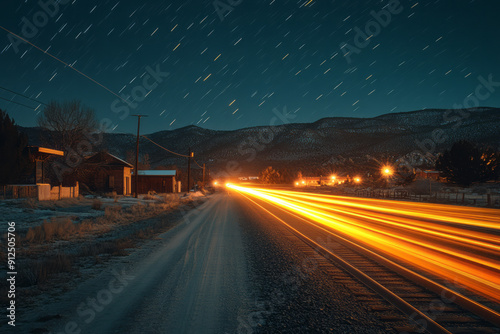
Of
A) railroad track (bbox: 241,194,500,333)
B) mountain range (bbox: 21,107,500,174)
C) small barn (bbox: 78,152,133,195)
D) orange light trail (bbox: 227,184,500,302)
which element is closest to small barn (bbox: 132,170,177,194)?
small barn (bbox: 78,152,133,195)

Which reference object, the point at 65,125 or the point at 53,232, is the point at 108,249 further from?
the point at 65,125

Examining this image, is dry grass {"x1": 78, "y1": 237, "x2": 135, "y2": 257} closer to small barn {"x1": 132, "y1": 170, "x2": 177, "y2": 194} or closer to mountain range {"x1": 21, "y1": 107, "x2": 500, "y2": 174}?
small barn {"x1": 132, "y1": 170, "x2": 177, "y2": 194}

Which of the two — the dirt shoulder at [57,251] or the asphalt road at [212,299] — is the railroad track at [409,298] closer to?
the asphalt road at [212,299]

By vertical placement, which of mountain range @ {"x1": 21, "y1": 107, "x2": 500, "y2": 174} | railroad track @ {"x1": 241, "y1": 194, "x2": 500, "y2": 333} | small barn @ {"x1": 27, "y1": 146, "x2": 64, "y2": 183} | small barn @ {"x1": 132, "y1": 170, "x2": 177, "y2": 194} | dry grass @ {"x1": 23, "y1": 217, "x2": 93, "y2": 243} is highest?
mountain range @ {"x1": 21, "y1": 107, "x2": 500, "y2": 174}

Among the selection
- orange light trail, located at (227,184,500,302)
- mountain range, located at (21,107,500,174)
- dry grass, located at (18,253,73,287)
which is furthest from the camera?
mountain range, located at (21,107,500,174)

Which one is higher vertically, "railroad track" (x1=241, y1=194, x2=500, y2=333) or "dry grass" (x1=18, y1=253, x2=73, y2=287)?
"dry grass" (x1=18, y1=253, x2=73, y2=287)

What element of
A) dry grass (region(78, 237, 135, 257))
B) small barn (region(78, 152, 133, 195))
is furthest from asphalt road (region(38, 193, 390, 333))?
small barn (region(78, 152, 133, 195))

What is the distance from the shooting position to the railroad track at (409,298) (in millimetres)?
3631

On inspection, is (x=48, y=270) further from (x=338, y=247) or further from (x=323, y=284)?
(x=338, y=247)

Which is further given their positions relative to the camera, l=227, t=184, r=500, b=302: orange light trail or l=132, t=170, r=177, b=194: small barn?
l=132, t=170, r=177, b=194: small barn

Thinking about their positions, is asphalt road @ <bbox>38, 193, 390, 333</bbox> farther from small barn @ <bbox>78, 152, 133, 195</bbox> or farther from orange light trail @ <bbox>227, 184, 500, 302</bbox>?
small barn @ <bbox>78, 152, 133, 195</bbox>

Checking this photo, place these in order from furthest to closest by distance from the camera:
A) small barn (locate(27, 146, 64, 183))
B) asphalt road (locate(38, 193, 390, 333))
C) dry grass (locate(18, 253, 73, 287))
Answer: small barn (locate(27, 146, 64, 183)), dry grass (locate(18, 253, 73, 287)), asphalt road (locate(38, 193, 390, 333))

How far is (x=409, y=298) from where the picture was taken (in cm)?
448

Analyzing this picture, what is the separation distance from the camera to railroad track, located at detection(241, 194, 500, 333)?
3.63 m
